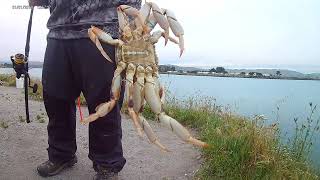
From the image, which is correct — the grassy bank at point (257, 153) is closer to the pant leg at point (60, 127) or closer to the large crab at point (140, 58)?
the pant leg at point (60, 127)

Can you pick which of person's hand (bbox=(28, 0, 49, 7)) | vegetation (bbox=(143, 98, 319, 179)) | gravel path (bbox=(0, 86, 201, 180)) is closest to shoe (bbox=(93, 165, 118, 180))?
gravel path (bbox=(0, 86, 201, 180))

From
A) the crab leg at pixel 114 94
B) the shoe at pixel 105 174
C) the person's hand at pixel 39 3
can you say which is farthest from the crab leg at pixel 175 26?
the person's hand at pixel 39 3

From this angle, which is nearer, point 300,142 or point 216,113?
point 300,142

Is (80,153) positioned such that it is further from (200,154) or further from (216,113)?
(216,113)

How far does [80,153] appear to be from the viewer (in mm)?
5602

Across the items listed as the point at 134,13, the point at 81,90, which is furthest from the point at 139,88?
the point at 81,90

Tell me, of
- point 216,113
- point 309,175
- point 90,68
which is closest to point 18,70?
point 90,68

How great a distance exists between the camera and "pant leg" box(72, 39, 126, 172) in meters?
4.06

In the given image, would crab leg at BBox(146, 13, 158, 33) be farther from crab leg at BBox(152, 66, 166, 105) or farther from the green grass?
the green grass

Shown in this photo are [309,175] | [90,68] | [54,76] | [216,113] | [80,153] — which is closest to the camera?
[90,68]

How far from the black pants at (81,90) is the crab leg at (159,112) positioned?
1171mm

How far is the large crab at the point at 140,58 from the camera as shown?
2750 millimetres

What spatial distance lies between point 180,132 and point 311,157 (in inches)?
137

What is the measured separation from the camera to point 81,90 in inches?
176
